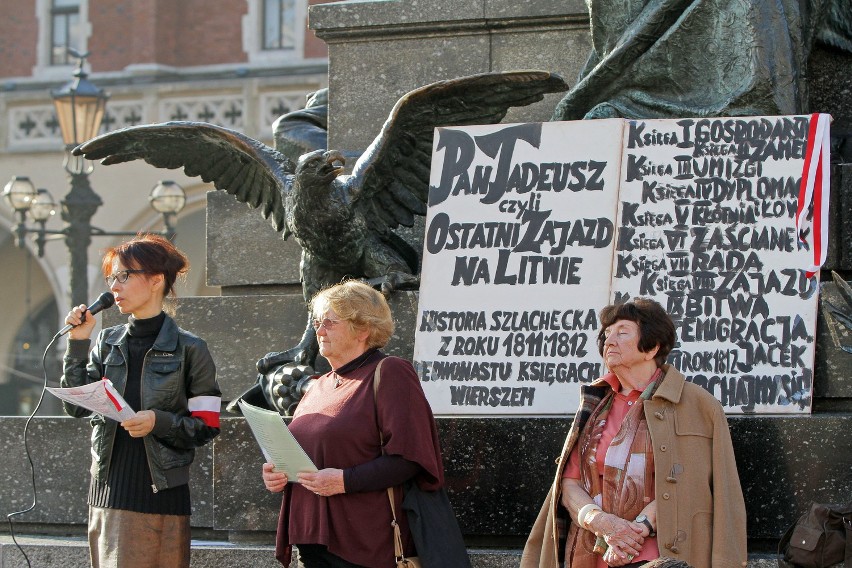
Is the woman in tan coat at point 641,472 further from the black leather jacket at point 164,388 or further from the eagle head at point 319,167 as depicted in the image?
the eagle head at point 319,167

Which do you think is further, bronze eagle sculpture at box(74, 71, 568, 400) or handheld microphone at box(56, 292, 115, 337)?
bronze eagle sculpture at box(74, 71, 568, 400)

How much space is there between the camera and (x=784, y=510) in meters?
5.59

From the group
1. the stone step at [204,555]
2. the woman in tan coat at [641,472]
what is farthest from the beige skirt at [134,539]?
the woman in tan coat at [641,472]

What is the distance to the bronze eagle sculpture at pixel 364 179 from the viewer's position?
6723 millimetres

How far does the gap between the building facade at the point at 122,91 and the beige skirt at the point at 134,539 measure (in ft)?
75.8

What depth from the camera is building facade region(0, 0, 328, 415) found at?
2938 cm

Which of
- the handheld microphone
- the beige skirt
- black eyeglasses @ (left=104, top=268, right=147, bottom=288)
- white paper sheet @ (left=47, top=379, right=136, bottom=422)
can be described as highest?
black eyeglasses @ (left=104, top=268, right=147, bottom=288)

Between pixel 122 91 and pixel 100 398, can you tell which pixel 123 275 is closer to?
pixel 100 398

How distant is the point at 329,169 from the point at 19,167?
81.3 feet

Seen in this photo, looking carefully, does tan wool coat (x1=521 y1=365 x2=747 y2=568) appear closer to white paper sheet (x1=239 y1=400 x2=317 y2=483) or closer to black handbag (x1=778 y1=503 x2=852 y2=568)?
black handbag (x1=778 y1=503 x2=852 y2=568)

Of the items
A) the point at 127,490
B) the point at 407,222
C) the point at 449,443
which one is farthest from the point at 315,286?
the point at 127,490

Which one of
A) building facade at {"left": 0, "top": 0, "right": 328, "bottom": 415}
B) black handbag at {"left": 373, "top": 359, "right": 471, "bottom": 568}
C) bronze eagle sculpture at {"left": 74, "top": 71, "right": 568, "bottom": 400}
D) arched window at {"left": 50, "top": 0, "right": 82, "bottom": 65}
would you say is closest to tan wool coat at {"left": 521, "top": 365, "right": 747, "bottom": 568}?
black handbag at {"left": 373, "top": 359, "right": 471, "bottom": 568}

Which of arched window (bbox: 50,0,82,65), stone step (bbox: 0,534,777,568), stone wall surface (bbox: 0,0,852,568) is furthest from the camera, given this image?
arched window (bbox: 50,0,82,65)

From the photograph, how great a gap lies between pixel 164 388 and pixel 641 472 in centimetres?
156
